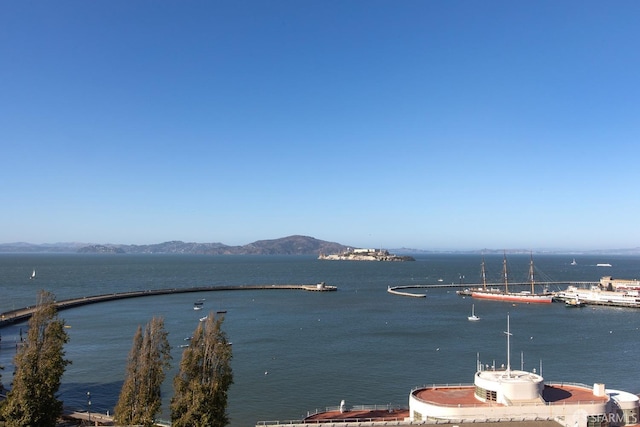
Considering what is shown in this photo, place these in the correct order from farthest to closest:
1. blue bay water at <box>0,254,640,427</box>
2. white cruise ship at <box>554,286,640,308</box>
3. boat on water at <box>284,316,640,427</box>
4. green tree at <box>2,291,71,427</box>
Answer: white cruise ship at <box>554,286,640,308</box> → blue bay water at <box>0,254,640,427</box> → boat on water at <box>284,316,640,427</box> → green tree at <box>2,291,71,427</box>

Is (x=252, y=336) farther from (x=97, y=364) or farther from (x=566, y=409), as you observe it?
(x=566, y=409)

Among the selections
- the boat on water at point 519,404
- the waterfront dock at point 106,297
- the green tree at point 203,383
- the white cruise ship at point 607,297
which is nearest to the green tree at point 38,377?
the green tree at point 203,383

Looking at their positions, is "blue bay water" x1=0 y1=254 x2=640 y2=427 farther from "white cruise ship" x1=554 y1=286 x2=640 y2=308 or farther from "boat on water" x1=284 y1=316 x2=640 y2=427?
"boat on water" x1=284 y1=316 x2=640 y2=427

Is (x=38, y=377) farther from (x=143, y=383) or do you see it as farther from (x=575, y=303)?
(x=575, y=303)

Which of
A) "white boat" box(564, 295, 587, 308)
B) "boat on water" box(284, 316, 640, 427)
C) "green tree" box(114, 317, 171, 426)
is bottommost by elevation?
"white boat" box(564, 295, 587, 308)

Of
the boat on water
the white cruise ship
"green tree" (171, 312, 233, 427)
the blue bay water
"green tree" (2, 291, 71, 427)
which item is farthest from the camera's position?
the white cruise ship

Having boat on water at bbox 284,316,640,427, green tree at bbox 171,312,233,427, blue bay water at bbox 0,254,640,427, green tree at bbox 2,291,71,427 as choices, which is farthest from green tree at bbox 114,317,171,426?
blue bay water at bbox 0,254,640,427

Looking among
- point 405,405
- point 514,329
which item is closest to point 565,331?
point 514,329

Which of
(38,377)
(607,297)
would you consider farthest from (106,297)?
(607,297)
